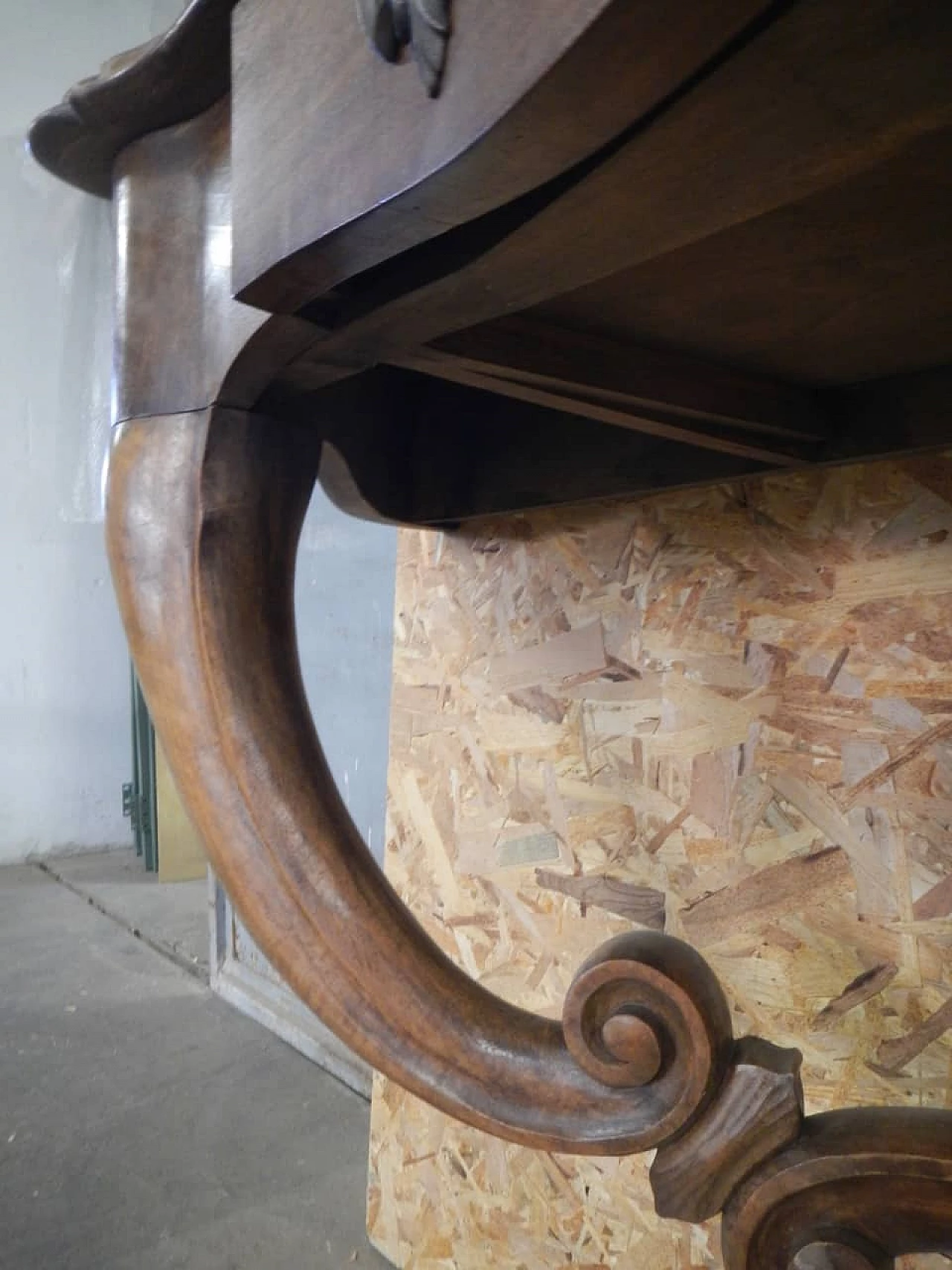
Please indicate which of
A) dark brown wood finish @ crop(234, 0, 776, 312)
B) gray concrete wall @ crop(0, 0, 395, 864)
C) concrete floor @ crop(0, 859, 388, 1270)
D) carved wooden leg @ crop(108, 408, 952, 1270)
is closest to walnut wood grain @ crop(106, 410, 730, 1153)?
carved wooden leg @ crop(108, 408, 952, 1270)

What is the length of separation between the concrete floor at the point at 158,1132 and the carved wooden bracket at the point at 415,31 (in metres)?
1.14

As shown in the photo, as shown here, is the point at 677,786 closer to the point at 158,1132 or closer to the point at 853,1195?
the point at 853,1195

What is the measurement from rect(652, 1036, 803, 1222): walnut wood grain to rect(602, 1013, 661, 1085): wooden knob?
0.02m

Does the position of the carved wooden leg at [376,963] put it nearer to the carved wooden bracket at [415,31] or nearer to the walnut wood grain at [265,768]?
the walnut wood grain at [265,768]

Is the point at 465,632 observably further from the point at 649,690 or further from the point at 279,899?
the point at 279,899

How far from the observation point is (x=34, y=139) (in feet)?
1.36

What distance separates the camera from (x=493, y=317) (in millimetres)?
307

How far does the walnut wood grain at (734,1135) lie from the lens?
0.30 metres

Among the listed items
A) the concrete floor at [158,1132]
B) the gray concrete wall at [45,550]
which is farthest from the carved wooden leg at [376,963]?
the gray concrete wall at [45,550]

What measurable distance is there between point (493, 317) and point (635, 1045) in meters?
0.24

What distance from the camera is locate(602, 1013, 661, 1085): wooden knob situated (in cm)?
30

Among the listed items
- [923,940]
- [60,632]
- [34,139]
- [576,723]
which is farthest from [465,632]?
[60,632]

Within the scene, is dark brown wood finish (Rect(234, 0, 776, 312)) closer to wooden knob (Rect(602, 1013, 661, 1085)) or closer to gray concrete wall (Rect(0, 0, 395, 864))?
wooden knob (Rect(602, 1013, 661, 1085))

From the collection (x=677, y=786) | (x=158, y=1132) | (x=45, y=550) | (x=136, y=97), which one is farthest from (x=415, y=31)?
(x=45, y=550)
